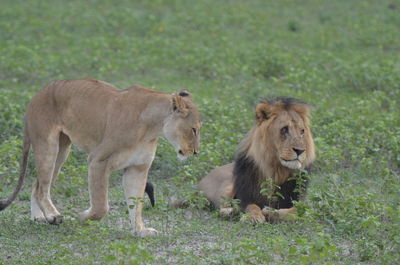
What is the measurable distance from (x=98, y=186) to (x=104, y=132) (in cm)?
35

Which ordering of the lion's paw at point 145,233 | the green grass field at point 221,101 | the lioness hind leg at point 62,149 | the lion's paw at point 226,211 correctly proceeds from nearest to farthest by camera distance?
the green grass field at point 221,101
the lion's paw at point 145,233
the lioness hind leg at point 62,149
the lion's paw at point 226,211

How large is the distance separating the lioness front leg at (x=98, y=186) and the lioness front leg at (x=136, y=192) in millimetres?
192

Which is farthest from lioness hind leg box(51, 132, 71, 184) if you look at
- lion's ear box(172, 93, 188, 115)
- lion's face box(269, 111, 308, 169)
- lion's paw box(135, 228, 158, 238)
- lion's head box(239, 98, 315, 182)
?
lion's face box(269, 111, 308, 169)

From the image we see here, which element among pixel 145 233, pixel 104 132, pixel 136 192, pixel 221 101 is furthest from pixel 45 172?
pixel 221 101

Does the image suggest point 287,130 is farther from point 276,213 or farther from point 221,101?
point 221,101

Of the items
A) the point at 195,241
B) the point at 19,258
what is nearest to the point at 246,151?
the point at 195,241

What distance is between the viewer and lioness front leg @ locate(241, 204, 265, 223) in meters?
5.57

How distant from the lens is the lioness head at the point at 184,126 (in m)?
5.02

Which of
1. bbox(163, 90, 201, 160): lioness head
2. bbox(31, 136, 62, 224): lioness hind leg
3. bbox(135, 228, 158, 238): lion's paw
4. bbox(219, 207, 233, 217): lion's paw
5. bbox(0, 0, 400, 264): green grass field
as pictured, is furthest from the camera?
bbox(219, 207, 233, 217): lion's paw

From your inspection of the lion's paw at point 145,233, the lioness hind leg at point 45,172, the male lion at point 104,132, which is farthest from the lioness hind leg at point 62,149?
the lion's paw at point 145,233

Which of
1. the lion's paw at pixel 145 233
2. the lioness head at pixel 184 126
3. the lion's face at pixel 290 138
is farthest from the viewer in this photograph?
the lion's face at pixel 290 138

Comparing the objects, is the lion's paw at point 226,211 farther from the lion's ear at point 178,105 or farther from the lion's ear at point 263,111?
the lion's ear at point 178,105

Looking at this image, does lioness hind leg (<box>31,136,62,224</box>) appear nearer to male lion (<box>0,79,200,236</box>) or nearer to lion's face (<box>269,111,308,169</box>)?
male lion (<box>0,79,200,236</box>)

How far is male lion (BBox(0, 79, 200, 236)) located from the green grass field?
0.21 m
